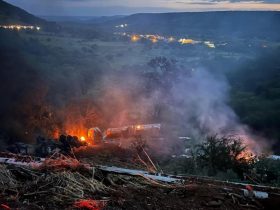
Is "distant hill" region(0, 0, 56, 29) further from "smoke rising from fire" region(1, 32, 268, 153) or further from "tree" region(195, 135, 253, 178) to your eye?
"tree" region(195, 135, 253, 178)

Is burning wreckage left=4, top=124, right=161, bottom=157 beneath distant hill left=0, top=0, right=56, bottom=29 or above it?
beneath

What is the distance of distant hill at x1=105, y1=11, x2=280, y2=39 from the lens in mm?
99119

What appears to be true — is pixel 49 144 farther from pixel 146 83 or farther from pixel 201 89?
pixel 201 89

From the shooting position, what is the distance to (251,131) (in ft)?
90.6

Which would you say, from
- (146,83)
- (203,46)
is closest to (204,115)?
(146,83)

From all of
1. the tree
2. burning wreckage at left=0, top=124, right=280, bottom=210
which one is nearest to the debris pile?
burning wreckage at left=0, top=124, right=280, bottom=210

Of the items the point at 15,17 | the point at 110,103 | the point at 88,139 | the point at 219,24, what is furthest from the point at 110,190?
the point at 219,24

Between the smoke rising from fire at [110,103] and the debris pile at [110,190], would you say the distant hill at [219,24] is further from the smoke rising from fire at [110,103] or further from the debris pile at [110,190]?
the debris pile at [110,190]

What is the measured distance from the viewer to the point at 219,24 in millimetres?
117812

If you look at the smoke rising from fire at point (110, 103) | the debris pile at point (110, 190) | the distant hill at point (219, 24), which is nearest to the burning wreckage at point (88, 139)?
the smoke rising from fire at point (110, 103)

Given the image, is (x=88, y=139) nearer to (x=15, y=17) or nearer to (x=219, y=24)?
(x=15, y=17)

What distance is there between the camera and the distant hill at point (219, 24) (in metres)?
99.1

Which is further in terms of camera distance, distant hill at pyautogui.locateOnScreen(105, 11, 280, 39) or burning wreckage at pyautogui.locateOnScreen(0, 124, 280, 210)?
distant hill at pyautogui.locateOnScreen(105, 11, 280, 39)

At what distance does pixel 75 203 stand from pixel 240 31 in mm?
104562
